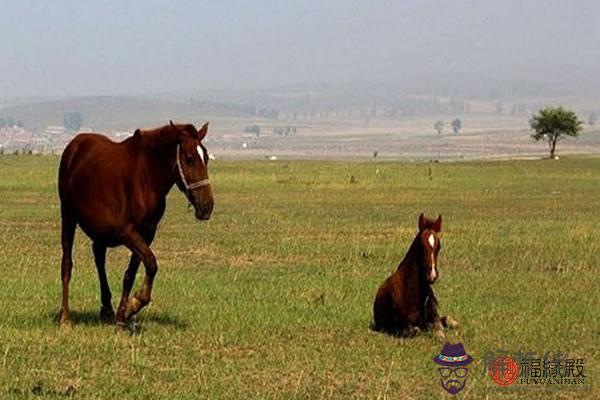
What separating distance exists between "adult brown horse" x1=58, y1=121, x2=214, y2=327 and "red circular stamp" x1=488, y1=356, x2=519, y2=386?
409 cm

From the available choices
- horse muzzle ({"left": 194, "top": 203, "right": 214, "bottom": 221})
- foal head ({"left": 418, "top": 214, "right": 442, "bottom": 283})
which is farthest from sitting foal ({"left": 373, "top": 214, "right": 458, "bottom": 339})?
horse muzzle ({"left": 194, "top": 203, "right": 214, "bottom": 221})

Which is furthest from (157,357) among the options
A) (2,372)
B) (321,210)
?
(321,210)

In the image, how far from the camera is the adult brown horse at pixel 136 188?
13.3 metres

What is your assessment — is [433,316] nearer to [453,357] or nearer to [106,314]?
[453,357]

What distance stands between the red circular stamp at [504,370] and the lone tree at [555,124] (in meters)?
109

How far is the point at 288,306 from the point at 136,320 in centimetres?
266

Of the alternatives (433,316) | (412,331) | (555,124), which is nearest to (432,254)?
(433,316)

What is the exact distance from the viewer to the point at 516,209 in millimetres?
40375

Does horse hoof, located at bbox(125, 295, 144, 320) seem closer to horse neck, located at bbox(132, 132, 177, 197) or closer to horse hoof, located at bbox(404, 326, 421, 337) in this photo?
horse neck, located at bbox(132, 132, 177, 197)

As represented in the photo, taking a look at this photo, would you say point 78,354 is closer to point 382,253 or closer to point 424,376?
point 424,376

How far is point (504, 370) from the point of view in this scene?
1182 cm

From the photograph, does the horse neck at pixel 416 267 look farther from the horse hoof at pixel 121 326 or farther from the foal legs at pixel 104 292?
the foal legs at pixel 104 292

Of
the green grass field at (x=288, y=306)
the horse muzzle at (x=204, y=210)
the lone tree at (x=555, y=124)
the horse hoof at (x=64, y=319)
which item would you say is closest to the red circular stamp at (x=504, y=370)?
the green grass field at (x=288, y=306)

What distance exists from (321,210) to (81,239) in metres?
12.9
